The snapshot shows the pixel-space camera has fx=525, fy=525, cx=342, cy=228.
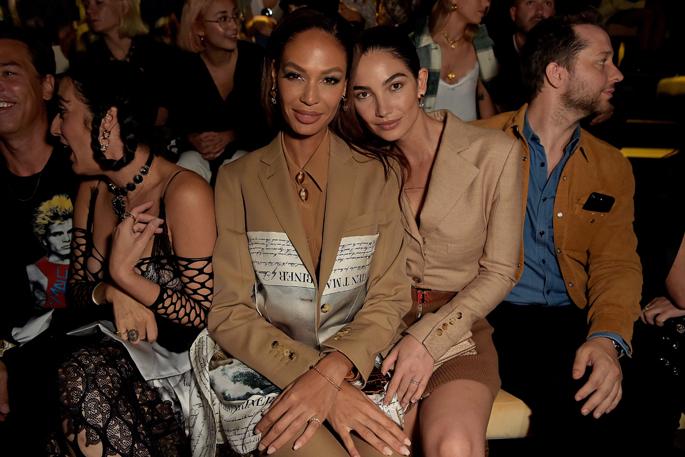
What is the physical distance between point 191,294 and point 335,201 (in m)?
0.56

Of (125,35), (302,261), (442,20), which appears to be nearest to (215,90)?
(125,35)

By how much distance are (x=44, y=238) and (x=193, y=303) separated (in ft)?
3.02

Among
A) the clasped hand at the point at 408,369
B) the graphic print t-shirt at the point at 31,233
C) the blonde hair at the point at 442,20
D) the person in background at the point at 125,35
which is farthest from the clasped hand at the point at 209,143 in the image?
the clasped hand at the point at 408,369

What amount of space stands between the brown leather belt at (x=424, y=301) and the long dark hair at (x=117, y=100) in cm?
113

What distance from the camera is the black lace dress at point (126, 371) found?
144 cm

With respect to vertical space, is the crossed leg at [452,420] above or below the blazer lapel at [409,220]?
below

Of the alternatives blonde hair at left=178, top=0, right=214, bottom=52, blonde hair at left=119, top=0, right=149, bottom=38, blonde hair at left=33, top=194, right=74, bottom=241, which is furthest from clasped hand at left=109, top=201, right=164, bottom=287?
blonde hair at left=119, top=0, right=149, bottom=38

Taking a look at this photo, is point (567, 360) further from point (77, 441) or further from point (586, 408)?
point (77, 441)

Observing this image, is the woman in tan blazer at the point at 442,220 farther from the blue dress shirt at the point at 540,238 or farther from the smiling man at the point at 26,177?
the smiling man at the point at 26,177

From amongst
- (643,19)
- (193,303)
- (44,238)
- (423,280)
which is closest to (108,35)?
(44,238)

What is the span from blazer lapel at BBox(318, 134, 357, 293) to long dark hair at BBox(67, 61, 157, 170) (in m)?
0.67

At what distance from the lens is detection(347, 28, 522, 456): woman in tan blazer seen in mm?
1716

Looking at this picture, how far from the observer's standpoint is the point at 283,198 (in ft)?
5.53

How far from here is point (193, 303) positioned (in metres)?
1.72
